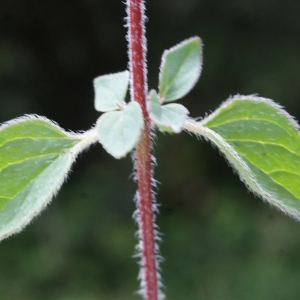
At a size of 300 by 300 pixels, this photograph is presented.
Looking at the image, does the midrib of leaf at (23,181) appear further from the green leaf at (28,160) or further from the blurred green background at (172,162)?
the blurred green background at (172,162)

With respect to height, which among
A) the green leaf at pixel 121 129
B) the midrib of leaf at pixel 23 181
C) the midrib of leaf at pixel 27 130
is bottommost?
the green leaf at pixel 121 129

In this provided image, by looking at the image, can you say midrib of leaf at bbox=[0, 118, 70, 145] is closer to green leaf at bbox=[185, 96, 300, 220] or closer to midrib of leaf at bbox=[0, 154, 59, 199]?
midrib of leaf at bbox=[0, 154, 59, 199]

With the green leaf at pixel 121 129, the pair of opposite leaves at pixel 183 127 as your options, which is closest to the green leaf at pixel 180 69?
the pair of opposite leaves at pixel 183 127

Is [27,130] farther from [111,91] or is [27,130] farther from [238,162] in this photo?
[238,162]

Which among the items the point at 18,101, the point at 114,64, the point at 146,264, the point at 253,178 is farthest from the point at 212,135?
the point at 114,64

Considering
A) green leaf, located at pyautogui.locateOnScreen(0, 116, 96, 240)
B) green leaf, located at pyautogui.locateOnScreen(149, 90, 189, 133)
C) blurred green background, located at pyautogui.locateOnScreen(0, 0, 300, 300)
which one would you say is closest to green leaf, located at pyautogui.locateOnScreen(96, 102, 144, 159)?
green leaf, located at pyautogui.locateOnScreen(149, 90, 189, 133)
